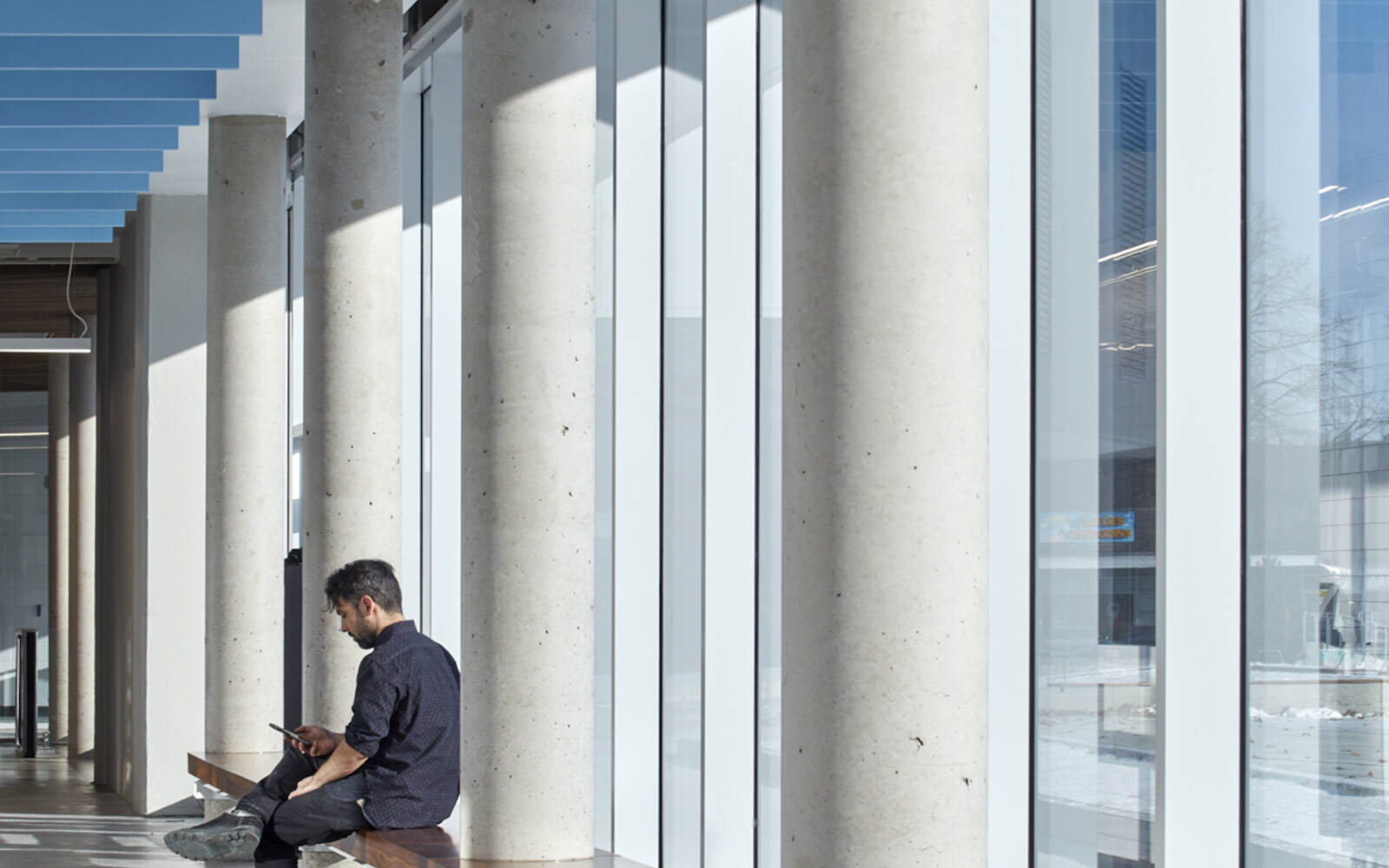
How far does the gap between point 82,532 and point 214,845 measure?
1266 centimetres

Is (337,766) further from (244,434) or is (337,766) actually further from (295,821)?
(244,434)

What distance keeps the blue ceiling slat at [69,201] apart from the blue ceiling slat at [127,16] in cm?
379

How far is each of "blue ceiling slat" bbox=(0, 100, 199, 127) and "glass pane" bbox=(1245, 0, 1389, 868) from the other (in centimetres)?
631

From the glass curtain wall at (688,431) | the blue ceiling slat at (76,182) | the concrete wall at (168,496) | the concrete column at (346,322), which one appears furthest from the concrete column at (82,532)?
the glass curtain wall at (688,431)

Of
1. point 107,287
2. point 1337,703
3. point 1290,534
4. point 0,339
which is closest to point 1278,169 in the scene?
point 1290,534

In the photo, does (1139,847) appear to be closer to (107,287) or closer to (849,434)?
(849,434)

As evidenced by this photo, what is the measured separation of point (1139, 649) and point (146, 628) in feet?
26.7

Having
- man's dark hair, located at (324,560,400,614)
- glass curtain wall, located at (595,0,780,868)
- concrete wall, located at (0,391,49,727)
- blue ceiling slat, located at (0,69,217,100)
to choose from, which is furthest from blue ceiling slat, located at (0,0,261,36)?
concrete wall, located at (0,391,49,727)

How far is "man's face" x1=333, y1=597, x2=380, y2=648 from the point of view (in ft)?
17.1

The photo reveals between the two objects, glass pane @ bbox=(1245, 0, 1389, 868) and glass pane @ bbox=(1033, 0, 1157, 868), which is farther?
glass pane @ bbox=(1033, 0, 1157, 868)

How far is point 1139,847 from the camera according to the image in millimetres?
4164

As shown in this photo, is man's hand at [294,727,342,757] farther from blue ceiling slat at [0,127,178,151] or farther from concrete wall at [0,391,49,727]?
concrete wall at [0,391,49,727]

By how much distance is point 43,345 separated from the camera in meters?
11.6

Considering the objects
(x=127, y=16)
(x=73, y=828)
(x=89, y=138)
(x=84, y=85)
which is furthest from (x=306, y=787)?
(x=73, y=828)
